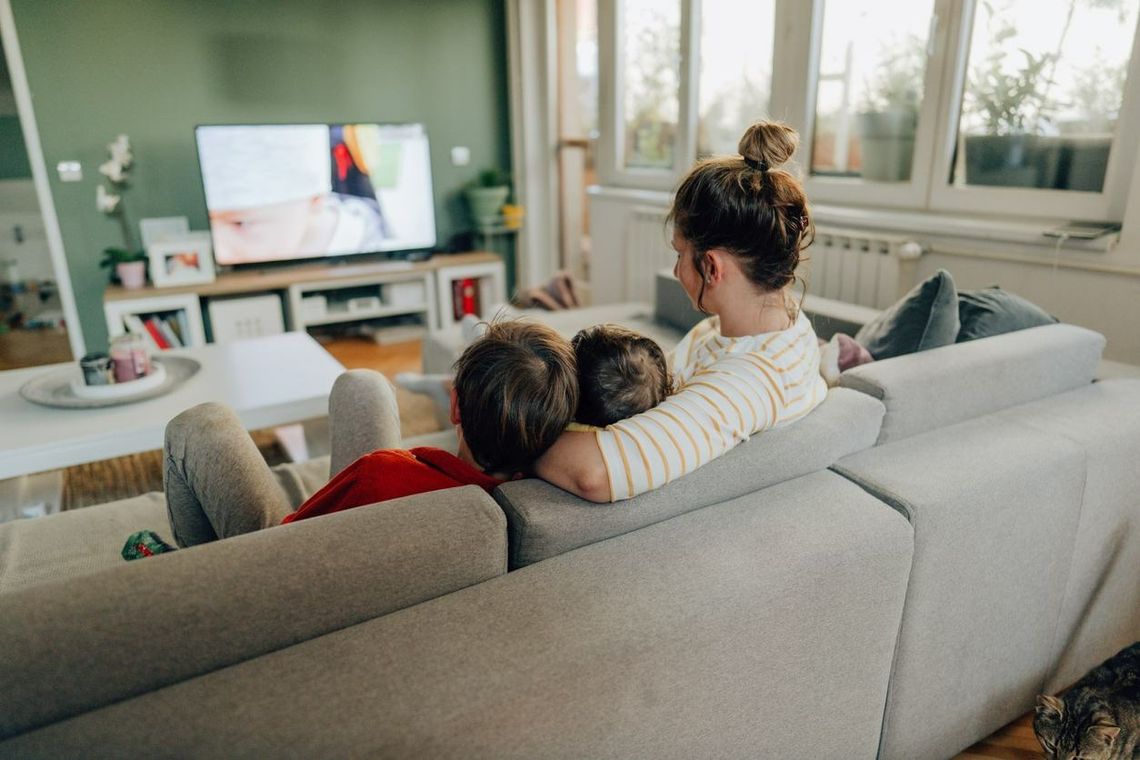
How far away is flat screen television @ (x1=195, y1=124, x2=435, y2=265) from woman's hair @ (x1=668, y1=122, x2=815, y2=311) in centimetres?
340

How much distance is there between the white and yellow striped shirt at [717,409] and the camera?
97cm

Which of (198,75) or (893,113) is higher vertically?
(198,75)

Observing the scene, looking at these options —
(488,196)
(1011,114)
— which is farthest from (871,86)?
(488,196)

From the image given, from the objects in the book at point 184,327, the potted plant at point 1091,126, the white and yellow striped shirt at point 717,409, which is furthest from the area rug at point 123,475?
the potted plant at point 1091,126

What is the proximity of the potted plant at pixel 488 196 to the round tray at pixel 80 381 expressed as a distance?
8.01 ft

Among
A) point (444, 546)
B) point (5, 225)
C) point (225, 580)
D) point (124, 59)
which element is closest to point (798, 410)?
point (444, 546)

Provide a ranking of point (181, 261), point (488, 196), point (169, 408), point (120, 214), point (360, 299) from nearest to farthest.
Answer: point (169, 408) → point (181, 261) → point (120, 214) → point (360, 299) → point (488, 196)

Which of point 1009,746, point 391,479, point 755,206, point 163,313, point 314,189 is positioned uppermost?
point 755,206

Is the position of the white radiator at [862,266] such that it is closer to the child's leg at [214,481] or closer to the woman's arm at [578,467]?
the woman's arm at [578,467]

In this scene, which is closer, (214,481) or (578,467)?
(578,467)

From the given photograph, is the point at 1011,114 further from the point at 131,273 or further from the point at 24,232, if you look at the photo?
the point at 24,232

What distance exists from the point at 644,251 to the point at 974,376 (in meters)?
2.54

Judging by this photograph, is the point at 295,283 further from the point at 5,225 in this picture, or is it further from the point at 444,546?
the point at 444,546

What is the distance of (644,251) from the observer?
3.83 metres
